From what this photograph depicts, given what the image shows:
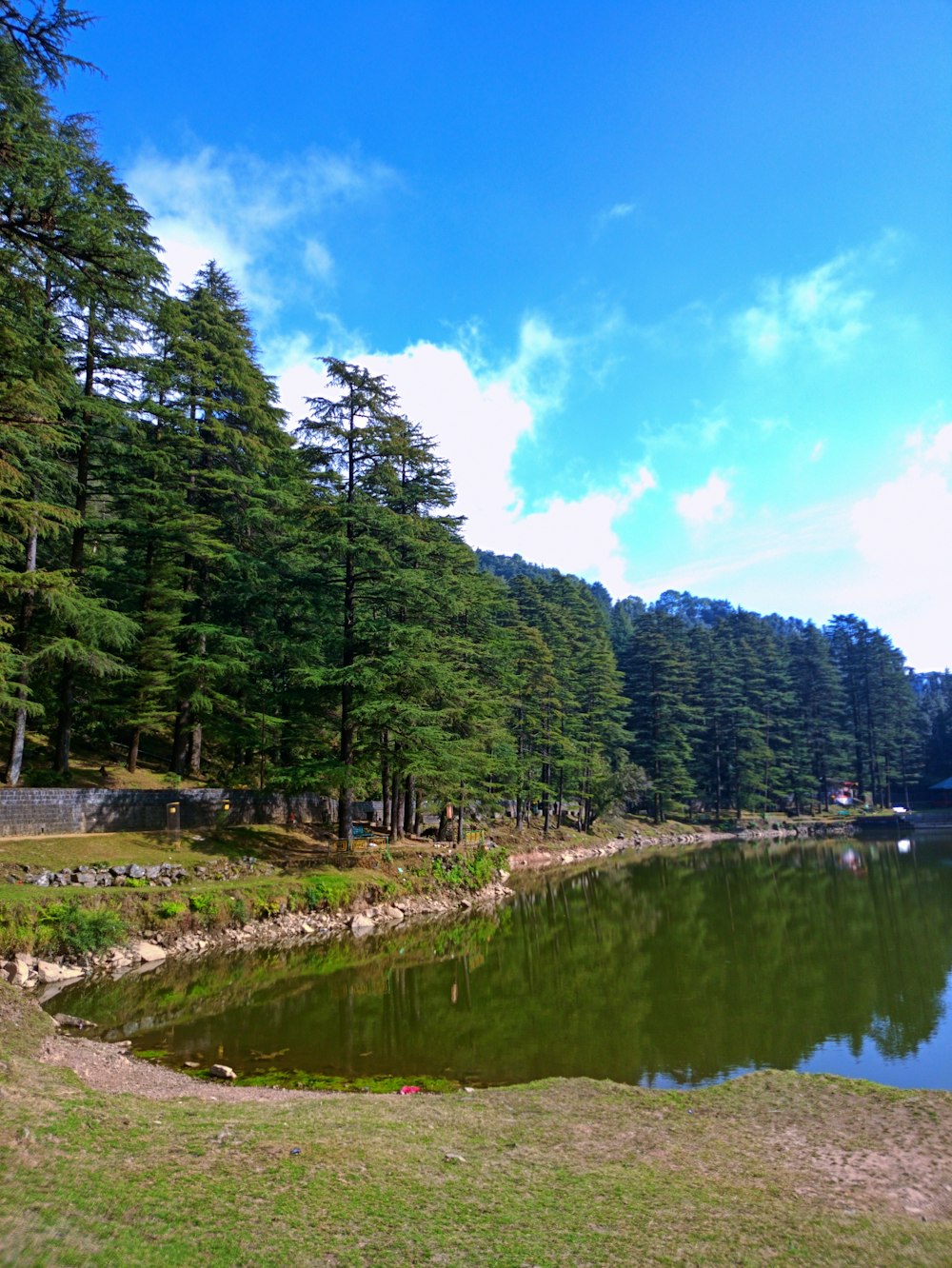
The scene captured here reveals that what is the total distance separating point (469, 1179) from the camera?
6.27m

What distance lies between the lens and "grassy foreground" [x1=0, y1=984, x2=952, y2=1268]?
4875 mm

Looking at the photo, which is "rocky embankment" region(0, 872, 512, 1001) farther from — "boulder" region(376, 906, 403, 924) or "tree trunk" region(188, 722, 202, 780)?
"tree trunk" region(188, 722, 202, 780)

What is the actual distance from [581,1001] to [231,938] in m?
9.57

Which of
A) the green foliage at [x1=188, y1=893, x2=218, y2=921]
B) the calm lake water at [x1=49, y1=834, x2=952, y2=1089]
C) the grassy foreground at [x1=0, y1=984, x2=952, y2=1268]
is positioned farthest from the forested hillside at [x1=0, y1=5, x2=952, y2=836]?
the grassy foreground at [x1=0, y1=984, x2=952, y2=1268]

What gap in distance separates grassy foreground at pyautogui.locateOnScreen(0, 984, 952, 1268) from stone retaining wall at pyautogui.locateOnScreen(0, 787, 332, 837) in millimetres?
12258

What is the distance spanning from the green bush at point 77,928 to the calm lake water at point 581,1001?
1.18 m

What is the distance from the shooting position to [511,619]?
59.0 metres

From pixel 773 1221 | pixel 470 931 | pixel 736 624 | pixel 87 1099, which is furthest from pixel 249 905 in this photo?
pixel 736 624

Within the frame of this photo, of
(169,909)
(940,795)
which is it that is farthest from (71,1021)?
(940,795)

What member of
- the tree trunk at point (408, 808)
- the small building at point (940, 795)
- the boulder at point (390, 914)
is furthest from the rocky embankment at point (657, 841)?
the small building at point (940, 795)

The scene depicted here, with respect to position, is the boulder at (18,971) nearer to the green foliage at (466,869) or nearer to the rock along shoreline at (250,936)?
the rock along shoreline at (250,936)

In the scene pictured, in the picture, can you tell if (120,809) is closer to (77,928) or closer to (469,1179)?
(77,928)

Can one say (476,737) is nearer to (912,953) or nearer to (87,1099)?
(912,953)

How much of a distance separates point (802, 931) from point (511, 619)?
3850cm
